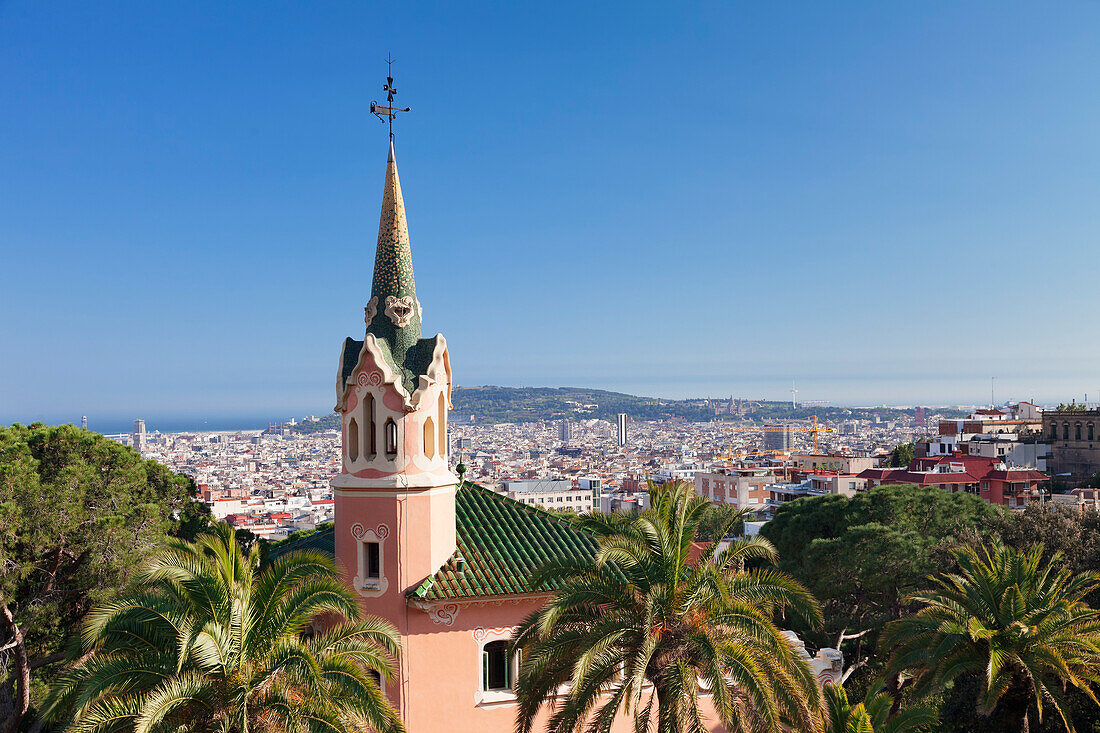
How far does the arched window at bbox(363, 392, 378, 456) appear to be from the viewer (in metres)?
15.1

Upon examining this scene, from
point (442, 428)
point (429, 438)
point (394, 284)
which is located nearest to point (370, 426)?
point (429, 438)

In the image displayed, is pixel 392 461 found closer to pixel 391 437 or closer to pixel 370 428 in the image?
pixel 391 437

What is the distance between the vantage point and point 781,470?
385ft

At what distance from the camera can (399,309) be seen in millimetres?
15617

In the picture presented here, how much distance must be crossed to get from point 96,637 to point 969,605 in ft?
44.6

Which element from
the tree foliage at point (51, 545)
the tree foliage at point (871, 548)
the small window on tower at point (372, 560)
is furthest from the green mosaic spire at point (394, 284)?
the tree foliage at point (871, 548)

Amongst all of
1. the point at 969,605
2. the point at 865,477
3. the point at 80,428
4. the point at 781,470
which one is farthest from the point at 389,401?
the point at 781,470

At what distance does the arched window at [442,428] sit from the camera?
15.4m

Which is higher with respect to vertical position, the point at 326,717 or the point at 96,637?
the point at 96,637

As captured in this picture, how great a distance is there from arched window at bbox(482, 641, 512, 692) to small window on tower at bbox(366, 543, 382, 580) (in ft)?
8.03

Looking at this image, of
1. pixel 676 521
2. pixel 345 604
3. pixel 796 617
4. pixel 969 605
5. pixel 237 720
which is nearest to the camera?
pixel 237 720

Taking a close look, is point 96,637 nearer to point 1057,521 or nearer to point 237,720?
point 237,720

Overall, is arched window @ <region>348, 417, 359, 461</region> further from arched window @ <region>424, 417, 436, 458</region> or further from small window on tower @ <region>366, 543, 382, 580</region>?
small window on tower @ <region>366, 543, 382, 580</region>

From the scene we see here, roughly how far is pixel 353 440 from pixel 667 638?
6967 millimetres
